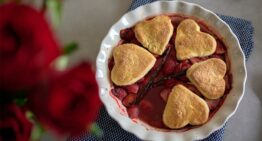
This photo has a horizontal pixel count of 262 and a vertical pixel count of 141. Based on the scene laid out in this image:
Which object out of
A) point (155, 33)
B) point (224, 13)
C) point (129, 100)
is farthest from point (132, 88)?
point (224, 13)

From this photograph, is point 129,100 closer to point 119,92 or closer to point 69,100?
point 119,92

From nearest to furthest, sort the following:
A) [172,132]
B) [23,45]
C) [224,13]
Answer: [23,45], [172,132], [224,13]

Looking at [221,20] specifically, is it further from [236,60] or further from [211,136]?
[211,136]

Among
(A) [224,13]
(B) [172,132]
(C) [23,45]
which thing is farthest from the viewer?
(A) [224,13]

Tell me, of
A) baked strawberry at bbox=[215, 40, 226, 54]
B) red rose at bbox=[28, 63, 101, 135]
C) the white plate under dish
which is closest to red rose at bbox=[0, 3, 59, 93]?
red rose at bbox=[28, 63, 101, 135]

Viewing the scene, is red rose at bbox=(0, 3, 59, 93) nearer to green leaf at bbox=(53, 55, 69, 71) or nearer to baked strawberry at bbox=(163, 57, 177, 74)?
green leaf at bbox=(53, 55, 69, 71)

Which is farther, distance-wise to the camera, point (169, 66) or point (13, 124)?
point (169, 66)

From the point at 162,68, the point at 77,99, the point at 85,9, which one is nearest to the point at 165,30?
the point at 162,68
